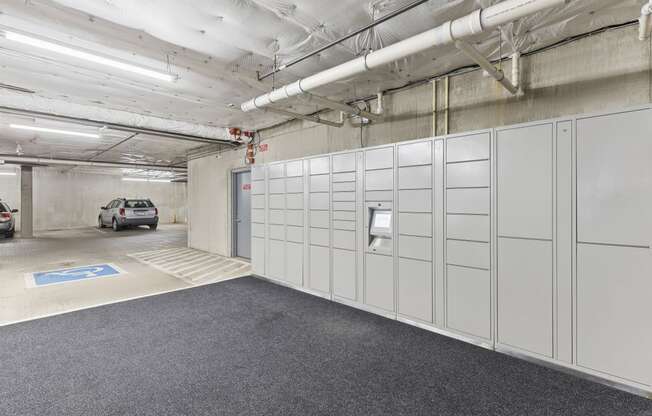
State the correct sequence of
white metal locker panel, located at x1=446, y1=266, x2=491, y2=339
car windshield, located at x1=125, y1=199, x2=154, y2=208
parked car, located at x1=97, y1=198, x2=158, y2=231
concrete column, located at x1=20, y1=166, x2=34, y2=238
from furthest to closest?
car windshield, located at x1=125, y1=199, x2=154, y2=208 < parked car, located at x1=97, y1=198, x2=158, y2=231 < concrete column, located at x1=20, y1=166, x2=34, y2=238 < white metal locker panel, located at x1=446, y1=266, x2=491, y2=339

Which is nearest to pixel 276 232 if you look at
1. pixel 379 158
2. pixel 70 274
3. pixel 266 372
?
pixel 379 158

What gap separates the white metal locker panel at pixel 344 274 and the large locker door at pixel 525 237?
1.59 m

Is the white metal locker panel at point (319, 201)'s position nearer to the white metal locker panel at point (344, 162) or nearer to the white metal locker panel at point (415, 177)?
the white metal locker panel at point (344, 162)

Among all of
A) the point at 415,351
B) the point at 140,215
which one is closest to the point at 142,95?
the point at 415,351

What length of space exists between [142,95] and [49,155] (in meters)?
7.66

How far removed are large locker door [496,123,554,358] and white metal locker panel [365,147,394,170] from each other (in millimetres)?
1048

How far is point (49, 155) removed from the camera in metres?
9.05

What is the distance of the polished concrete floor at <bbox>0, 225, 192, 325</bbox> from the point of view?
12.0ft

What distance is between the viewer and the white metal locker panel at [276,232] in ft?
15.0

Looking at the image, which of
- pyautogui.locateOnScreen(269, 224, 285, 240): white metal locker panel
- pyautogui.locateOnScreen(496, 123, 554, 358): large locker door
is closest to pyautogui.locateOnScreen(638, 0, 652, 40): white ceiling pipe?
pyautogui.locateOnScreen(496, 123, 554, 358): large locker door

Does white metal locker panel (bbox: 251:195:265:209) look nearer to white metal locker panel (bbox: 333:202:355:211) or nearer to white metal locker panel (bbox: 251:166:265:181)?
white metal locker panel (bbox: 251:166:265:181)

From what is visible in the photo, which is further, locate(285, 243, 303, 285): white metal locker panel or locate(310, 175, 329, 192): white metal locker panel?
locate(285, 243, 303, 285): white metal locker panel

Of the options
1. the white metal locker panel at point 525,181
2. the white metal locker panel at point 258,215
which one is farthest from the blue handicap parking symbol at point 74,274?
the white metal locker panel at point 525,181

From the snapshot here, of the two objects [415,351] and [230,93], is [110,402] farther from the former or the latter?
[230,93]
